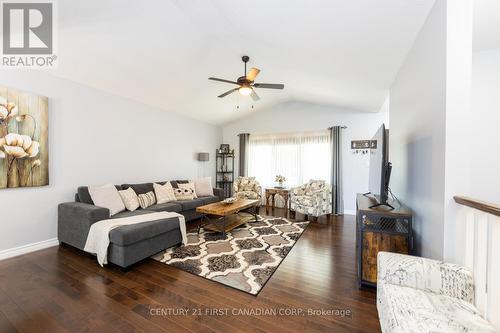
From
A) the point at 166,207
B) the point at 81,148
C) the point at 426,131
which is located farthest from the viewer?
the point at 166,207

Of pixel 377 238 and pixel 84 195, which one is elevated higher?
pixel 84 195

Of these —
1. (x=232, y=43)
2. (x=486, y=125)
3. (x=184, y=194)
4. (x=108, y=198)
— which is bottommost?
(x=184, y=194)

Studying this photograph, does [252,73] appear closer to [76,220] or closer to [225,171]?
[76,220]

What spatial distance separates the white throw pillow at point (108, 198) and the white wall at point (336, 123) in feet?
13.5

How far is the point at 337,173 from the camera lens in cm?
503

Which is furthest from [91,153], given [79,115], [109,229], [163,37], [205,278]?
[205,278]

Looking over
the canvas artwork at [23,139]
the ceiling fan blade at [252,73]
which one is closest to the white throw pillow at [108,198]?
the canvas artwork at [23,139]

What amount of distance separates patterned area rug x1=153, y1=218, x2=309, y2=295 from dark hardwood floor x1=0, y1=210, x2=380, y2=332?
0.39 ft

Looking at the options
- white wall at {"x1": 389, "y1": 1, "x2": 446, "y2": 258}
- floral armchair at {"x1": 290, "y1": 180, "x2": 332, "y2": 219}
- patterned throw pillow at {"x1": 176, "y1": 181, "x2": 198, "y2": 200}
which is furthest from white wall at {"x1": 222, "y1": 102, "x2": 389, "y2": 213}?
patterned throw pillow at {"x1": 176, "y1": 181, "x2": 198, "y2": 200}

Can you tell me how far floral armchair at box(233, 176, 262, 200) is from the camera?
5.25 meters

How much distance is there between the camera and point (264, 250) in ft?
9.30

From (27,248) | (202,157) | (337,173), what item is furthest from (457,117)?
(202,157)

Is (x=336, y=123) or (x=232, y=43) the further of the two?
(x=336, y=123)

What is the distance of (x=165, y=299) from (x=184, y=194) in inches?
107
